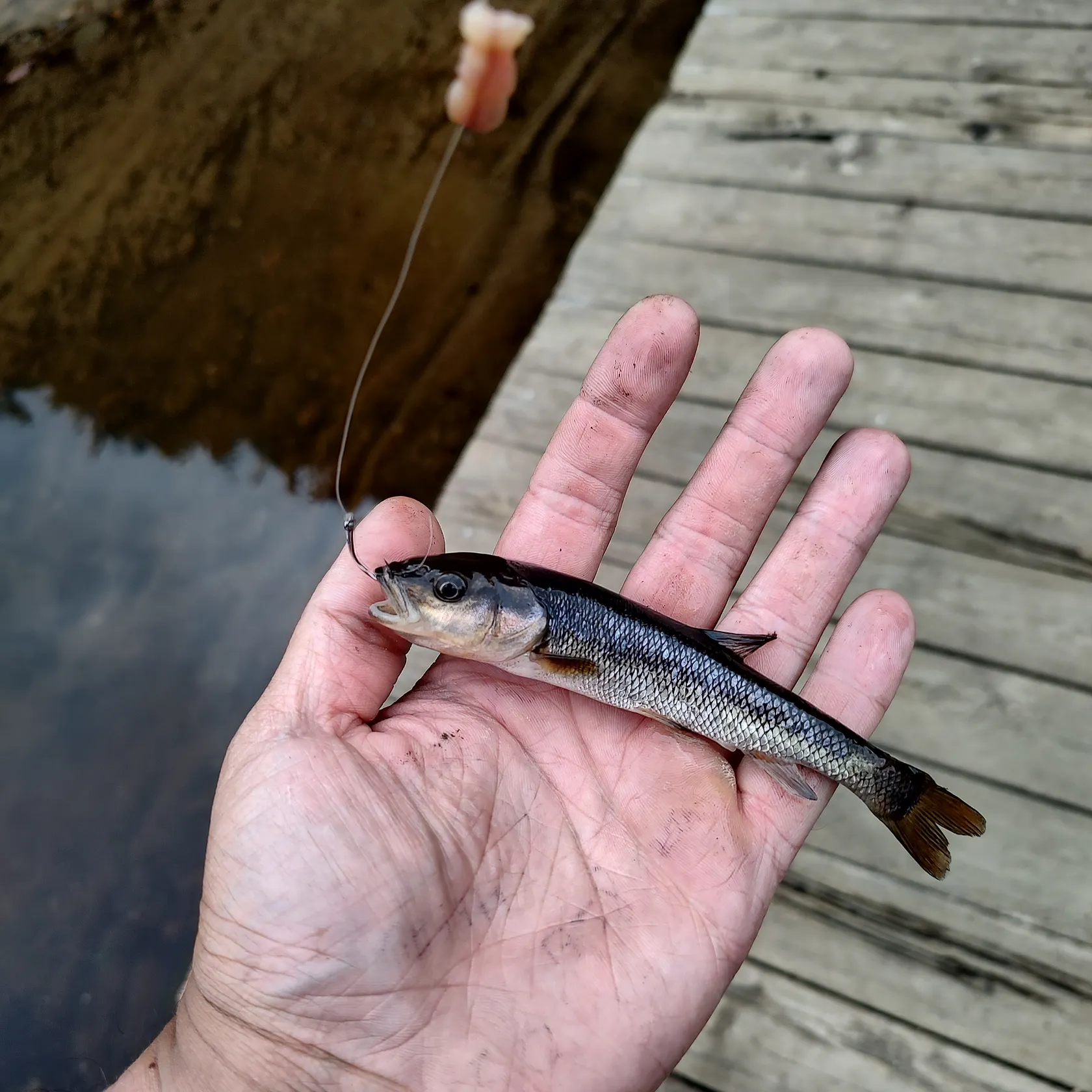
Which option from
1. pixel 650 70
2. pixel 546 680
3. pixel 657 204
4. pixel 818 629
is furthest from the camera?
pixel 650 70

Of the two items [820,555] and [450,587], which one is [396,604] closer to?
[450,587]

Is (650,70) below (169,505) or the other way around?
the other way around

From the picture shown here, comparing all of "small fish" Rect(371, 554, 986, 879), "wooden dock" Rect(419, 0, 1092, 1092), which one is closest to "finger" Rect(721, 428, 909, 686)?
"small fish" Rect(371, 554, 986, 879)

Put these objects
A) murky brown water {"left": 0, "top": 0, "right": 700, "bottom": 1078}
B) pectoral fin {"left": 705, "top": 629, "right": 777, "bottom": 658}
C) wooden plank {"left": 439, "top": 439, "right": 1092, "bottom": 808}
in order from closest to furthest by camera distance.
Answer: pectoral fin {"left": 705, "top": 629, "right": 777, "bottom": 658} → wooden plank {"left": 439, "top": 439, "right": 1092, "bottom": 808} → murky brown water {"left": 0, "top": 0, "right": 700, "bottom": 1078}

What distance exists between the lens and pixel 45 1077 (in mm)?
3803

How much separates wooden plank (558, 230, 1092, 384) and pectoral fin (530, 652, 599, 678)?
98.4 inches

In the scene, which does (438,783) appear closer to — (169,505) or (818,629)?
(818,629)

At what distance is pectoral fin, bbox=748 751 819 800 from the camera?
2629 millimetres

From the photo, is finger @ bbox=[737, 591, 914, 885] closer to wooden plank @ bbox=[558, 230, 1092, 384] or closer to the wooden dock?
the wooden dock

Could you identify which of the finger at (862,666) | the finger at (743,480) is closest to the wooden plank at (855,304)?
the finger at (743,480)

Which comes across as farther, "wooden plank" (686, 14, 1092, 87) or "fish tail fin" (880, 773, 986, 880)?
"wooden plank" (686, 14, 1092, 87)

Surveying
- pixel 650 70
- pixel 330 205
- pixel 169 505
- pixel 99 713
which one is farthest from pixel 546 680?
pixel 650 70

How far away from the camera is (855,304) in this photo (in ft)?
14.0

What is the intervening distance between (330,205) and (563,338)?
296 cm
